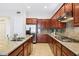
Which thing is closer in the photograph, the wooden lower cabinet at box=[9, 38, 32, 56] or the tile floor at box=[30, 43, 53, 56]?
the wooden lower cabinet at box=[9, 38, 32, 56]

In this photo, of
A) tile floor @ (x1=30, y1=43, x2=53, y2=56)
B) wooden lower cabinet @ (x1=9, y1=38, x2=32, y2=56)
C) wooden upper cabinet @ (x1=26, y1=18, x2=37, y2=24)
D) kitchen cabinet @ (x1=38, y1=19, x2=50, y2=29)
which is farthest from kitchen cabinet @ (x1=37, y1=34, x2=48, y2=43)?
wooden lower cabinet @ (x1=9, y1=38, x2=32, y2=56)

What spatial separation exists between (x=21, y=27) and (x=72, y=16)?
3121mm

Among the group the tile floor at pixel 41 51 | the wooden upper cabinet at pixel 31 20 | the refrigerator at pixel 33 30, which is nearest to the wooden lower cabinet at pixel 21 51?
the tile floor at pixel 41 51

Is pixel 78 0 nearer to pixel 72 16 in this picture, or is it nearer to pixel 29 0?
pixel 29 0

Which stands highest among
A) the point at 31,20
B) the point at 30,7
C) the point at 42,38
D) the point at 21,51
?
the point at 30,7

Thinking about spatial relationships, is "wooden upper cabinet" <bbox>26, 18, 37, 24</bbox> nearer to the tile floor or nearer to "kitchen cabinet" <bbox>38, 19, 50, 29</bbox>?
"kitchen cabinet" <bbox>38, 19, 50, 29</bbox>

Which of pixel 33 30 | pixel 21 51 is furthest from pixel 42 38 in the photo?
pixel 21 51

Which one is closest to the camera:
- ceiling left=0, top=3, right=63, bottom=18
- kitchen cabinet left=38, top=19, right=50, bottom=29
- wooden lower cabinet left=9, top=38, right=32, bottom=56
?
wooden lower cabinet left=9, top=38, right=32, bottom=56

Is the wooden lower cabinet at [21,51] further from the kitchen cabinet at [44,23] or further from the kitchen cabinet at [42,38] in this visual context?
the kitchen cabinet at [44,23]

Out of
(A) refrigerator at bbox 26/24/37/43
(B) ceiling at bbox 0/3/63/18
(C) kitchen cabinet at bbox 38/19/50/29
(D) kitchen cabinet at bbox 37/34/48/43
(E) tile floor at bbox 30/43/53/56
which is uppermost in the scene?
(B) ceiling at bbox 0/3/63/18

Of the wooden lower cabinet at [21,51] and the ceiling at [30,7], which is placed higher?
the ceiling at [30,7]

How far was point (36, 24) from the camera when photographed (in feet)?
27.1

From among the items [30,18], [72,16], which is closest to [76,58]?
[72,16]

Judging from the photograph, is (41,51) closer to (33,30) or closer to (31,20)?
(33,30)
